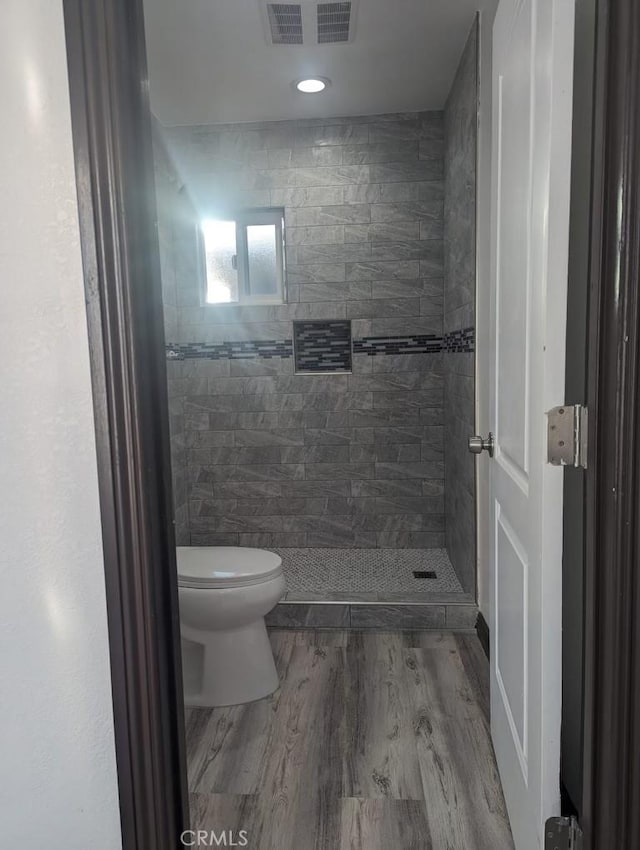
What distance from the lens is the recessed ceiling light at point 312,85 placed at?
108 inches

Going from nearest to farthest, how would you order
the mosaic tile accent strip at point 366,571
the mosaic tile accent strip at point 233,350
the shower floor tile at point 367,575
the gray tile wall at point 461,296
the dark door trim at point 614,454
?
the dark door trim at point 614,454
the gray tile wall at point 461,296
the shower floor tile at point 367,575
the mosaic tile accent strip at point 366,571
the mosaic tile accent strip at point 233,350

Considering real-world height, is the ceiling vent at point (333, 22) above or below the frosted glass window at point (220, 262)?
above

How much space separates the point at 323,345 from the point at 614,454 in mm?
2634

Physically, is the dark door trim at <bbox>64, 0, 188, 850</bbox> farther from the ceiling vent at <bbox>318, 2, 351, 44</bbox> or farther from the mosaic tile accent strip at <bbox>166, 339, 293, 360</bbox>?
the mosaic tile accent strip at <bbox>166, 339, 293, 360</bbox>

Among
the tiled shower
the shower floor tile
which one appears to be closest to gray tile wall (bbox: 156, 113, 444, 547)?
the tiled shower

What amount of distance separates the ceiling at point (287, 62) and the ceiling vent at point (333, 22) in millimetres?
42

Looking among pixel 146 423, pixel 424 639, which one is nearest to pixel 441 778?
pixel 424 639

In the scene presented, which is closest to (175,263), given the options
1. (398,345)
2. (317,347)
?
(317,347)

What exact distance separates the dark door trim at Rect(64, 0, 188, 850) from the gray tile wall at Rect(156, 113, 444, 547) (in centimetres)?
249

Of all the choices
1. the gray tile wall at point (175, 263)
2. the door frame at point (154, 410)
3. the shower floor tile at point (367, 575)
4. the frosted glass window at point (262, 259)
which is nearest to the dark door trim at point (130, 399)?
the door frame at point (154, 410)

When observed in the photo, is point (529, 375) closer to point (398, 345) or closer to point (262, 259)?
point (398, 345)

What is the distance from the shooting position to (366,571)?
3.11 metres

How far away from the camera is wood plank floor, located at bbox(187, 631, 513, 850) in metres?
1.46

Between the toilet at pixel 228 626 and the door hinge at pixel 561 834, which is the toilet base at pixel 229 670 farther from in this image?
the door hinge at pixel 561 834
